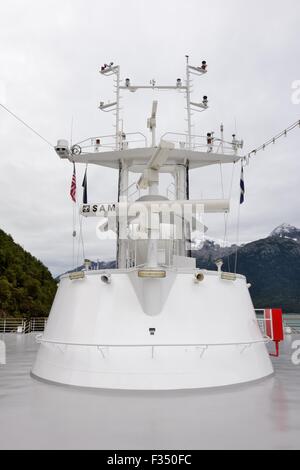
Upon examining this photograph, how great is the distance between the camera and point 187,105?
14.6m

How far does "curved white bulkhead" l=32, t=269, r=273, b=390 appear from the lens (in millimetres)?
7504

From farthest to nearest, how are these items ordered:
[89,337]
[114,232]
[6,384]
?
[114,232]
[6,384]
[89,337]

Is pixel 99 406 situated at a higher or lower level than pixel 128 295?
lower

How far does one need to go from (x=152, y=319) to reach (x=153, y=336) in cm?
39

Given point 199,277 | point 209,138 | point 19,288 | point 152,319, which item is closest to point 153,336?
point 152,319

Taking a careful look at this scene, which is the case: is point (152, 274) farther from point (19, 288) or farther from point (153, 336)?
point (19, 288)

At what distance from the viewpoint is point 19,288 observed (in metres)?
47.8

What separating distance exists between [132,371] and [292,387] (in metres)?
3.64

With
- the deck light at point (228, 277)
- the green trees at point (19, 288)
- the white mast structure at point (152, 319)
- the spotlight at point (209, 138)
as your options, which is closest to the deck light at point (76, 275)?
the white mast structure at point (152, 319)

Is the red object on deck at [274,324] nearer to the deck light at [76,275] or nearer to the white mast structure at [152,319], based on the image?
the white mast structure at [152,319]
